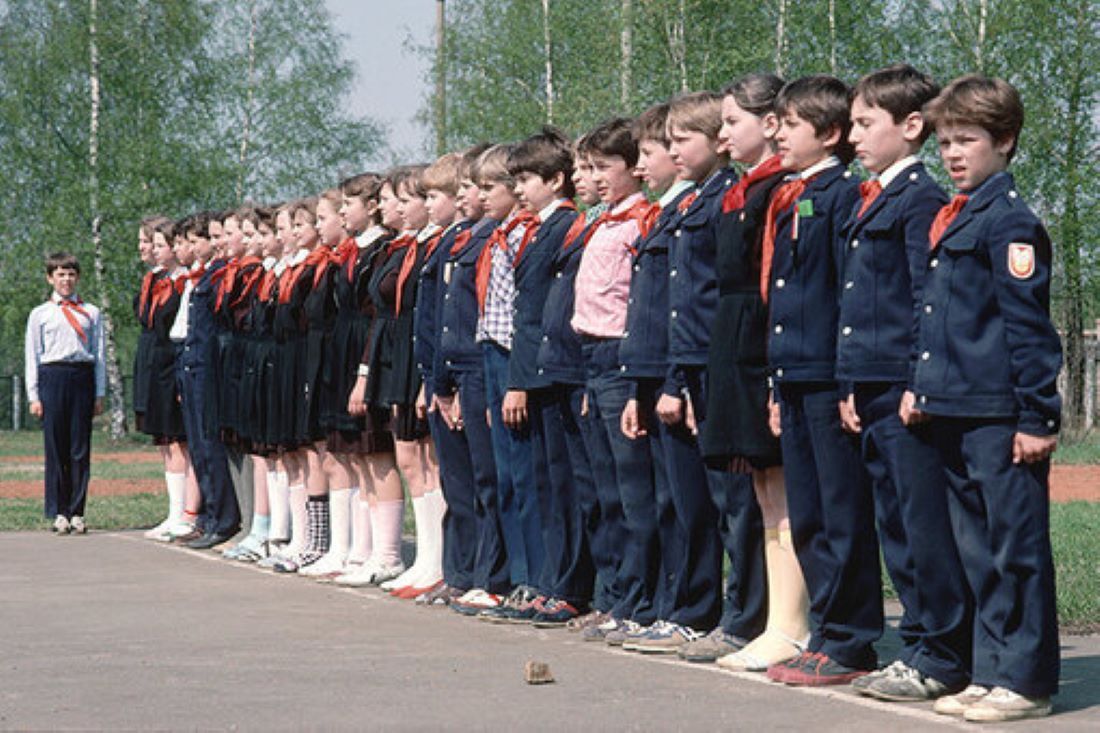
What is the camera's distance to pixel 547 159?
10281 millimetres

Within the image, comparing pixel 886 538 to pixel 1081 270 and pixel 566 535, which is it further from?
pixel 1081 270

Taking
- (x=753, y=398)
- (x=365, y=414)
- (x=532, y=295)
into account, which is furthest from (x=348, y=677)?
(x=365, y=414)

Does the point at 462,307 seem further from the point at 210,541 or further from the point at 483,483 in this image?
the point at 210,541

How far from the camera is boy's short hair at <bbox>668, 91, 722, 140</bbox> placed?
8766 millimetres

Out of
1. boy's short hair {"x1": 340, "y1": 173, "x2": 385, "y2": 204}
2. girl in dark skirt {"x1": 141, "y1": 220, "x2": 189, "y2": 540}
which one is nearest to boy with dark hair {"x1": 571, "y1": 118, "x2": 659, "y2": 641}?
boy's short hair {"x1": 340, "y1": 173, "x2": 385, "y2": 204}

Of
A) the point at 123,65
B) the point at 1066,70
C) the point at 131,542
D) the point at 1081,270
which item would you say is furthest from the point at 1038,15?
the point at 131,542

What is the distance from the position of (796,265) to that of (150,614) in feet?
14.0

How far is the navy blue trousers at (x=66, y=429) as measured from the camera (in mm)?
16422

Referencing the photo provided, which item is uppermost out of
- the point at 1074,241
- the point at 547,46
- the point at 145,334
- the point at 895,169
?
the point at 547,46

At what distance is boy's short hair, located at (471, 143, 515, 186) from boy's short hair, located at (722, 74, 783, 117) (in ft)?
7.89

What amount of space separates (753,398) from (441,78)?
1589 inches

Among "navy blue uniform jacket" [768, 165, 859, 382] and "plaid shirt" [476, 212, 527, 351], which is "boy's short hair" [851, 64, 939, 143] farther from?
"plaid shirt" [476, 212, 527, 351]

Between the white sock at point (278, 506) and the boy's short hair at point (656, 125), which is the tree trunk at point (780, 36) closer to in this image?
the white sock at point (278, 506)

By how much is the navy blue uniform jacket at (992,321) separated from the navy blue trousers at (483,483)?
399 centimetres
